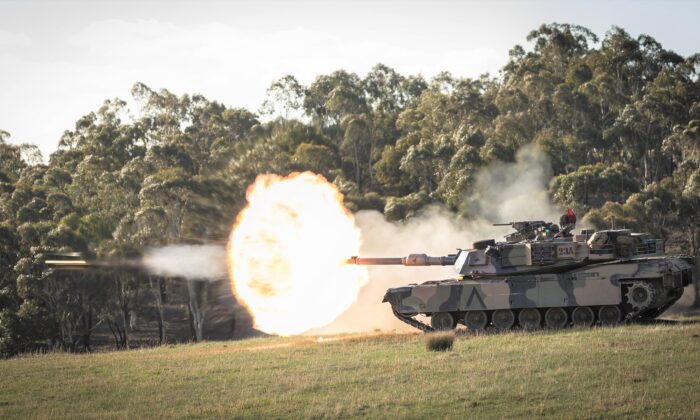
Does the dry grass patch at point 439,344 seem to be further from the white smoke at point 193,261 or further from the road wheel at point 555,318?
the white smoke at point 193,261

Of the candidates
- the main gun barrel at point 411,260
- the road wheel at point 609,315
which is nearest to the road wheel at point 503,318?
the main gun barrel at point 411,260

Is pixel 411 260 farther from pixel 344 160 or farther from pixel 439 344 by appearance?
pixel 344 160

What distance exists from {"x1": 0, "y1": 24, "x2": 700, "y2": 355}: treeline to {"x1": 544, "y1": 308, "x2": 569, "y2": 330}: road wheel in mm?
26991

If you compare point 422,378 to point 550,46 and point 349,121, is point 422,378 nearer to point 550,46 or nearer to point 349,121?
point 349,121

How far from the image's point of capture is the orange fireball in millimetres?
41500

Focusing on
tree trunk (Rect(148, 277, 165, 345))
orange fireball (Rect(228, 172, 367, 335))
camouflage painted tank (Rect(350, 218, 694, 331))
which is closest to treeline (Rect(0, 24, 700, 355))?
tree trunk (Rect(148, 277, 165, 345))

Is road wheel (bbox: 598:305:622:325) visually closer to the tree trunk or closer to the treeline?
the treeline

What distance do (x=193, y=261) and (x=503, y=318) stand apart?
1952 centimetres

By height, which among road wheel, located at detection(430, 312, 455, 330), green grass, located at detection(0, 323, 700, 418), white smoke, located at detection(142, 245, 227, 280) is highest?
white smoke, located at detection(142, 245, 227, 280)

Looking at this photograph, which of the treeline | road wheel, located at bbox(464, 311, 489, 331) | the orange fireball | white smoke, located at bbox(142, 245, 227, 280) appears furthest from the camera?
the treeline

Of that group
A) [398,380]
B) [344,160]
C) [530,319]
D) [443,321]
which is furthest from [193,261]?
[344,160]

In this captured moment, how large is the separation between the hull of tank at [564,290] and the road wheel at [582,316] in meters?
0.23

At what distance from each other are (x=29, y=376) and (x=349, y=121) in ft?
252

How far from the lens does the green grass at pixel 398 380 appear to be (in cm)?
2259
